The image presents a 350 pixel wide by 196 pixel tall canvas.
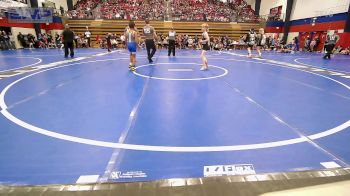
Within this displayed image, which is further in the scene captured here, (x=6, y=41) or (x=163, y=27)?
(x=163, y=27)

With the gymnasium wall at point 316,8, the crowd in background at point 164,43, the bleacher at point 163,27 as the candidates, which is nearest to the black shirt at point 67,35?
the crowd in background at point 164,43

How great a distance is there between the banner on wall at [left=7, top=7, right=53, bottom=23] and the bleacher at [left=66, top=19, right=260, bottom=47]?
119 inches

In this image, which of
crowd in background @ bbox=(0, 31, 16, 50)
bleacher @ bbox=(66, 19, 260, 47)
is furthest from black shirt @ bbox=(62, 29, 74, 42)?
bleacher @ bbox=(66, 19, 260, 47)

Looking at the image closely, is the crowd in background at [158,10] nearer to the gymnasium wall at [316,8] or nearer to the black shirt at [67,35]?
the gymnasium wall at [316,8]

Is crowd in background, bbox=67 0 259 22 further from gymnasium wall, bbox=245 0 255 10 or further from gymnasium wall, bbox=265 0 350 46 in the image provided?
gymnasium wall, bbox=265 0 350 46

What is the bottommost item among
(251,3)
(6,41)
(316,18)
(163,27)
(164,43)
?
(164,43)

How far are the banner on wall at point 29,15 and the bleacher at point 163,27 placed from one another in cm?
302

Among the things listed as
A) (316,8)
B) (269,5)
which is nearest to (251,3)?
(269,5)

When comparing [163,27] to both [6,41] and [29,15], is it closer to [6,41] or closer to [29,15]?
[29,15]

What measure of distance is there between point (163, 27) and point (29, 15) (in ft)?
43.3

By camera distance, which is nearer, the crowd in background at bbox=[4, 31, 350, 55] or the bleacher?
the crowd in background at bbox=[4, 31, 350, 55]

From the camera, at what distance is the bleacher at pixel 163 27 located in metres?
27.2

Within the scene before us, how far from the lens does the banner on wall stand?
68.2 ft

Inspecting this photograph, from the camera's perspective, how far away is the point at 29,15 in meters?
22.2
